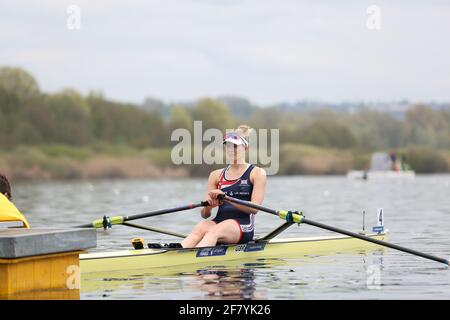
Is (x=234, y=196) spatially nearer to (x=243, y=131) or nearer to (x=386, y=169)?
(x=243, y=131)

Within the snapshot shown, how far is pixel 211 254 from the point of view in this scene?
13453 mm

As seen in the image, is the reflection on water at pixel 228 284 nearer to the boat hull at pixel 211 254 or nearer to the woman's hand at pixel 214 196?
the boat hull at pixel 211 254

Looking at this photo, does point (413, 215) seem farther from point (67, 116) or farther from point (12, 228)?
point (67, 116)

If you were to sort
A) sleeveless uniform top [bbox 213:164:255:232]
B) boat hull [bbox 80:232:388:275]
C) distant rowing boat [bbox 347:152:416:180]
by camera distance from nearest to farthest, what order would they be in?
boat hull [bbox 80:232:388:275] < sleeveless uniform top [bbox 213:164:255:232] < distant rowing boat [bbox 347:152:416:180]

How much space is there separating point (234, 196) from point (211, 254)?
939 mm

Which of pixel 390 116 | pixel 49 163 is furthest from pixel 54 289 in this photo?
pixel 390 116

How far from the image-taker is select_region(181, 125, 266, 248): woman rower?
536 inches

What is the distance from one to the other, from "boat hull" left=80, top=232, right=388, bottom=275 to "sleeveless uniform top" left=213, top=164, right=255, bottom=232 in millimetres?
362

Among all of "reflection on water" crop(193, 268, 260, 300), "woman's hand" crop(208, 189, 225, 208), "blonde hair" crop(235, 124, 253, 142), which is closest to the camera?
"reflection on water" crop(193, 268, 260, 300)

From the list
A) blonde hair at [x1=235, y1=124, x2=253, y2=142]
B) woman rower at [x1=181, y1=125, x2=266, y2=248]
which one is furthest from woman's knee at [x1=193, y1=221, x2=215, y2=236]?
blonde hair at [x1=235, y1=124, x2=253, y2=142]

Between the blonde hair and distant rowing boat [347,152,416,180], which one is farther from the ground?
the blonde hair

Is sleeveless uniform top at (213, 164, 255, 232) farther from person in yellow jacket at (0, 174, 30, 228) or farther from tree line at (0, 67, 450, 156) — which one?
tree line at (0, 67, 450, 156)
